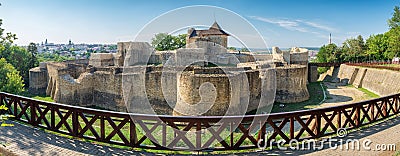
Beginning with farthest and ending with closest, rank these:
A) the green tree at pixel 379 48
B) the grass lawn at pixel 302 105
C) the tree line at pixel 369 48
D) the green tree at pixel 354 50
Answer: the green tree at pixel 354 50 → the green tree at pixel 379 48 → the tree line at pixel 369 48 → the grass lawn at pixel 302 105

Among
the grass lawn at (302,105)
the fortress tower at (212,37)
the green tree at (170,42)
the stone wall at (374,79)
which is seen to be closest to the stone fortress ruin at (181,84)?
the grass lawn at (302,105)

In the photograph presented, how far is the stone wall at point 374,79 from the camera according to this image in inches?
821

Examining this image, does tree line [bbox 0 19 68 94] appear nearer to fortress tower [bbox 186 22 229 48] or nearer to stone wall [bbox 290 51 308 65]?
fortress tower [bbox 186 22 229 48]

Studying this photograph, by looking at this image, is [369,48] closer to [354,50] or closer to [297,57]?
[354,50]

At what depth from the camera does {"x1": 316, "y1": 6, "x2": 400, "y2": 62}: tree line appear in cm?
3438

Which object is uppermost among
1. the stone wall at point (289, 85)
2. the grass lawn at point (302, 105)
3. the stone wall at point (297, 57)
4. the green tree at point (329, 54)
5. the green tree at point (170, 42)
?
the green tree at point (170, 42)

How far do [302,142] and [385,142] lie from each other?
2.06 meters

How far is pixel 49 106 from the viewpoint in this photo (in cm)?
680

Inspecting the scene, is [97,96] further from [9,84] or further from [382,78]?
[382,78]

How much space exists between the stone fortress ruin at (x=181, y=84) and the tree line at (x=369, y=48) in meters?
12.9

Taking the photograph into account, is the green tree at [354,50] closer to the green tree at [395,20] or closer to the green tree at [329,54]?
the green tree at [329,54]

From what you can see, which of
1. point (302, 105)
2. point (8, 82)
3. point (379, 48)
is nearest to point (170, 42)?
point (379, 48)

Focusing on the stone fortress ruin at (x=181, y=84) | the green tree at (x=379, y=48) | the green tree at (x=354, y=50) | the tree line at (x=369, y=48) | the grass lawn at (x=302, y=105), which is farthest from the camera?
the green tree at (x=354, y=50)

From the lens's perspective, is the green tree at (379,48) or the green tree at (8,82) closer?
the green tree at (8,82)
